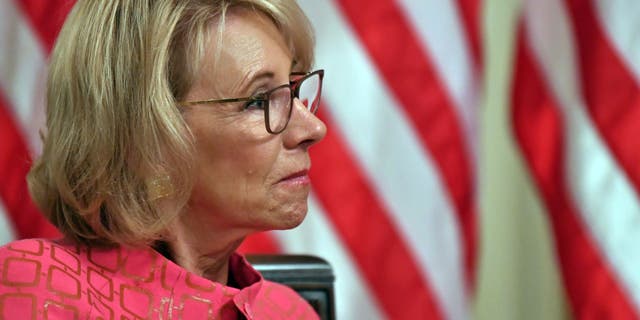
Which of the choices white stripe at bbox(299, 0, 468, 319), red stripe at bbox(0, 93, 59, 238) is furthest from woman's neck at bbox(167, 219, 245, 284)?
white stripe at bbox(299, 0, 468, 319)

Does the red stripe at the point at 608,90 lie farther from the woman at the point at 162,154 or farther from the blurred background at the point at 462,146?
the woman at the point at 162,154

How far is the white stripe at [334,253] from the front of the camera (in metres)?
2.02

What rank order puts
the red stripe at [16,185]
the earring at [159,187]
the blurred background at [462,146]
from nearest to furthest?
1. the earring at [159,187]
2. the red stripe at [16,185]
3. the blurred background at [462,146]

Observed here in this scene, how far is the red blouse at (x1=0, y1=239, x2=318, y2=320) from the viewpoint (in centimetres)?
101

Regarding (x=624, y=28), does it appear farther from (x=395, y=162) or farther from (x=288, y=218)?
(x=288, y=218)

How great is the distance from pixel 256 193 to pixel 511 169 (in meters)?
1.05

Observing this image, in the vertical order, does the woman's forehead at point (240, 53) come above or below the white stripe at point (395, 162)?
above

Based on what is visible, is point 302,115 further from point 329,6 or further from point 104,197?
point 329,6

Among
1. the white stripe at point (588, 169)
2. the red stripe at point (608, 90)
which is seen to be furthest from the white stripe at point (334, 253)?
the red stripe at point (608, 90)

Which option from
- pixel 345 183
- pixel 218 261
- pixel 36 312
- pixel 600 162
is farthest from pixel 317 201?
pixel 36 312

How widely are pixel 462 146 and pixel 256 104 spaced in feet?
3.02

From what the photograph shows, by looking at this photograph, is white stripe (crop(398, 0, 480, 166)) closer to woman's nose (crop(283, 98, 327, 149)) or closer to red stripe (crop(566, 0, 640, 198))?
red stripe (crop(566, 0, 640, 198))

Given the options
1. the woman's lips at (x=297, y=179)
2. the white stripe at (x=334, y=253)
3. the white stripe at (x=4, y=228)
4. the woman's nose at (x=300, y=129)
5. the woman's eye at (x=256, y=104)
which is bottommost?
the white stripe at (x=334, y=253)

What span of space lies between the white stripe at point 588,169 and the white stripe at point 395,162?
0.27m
